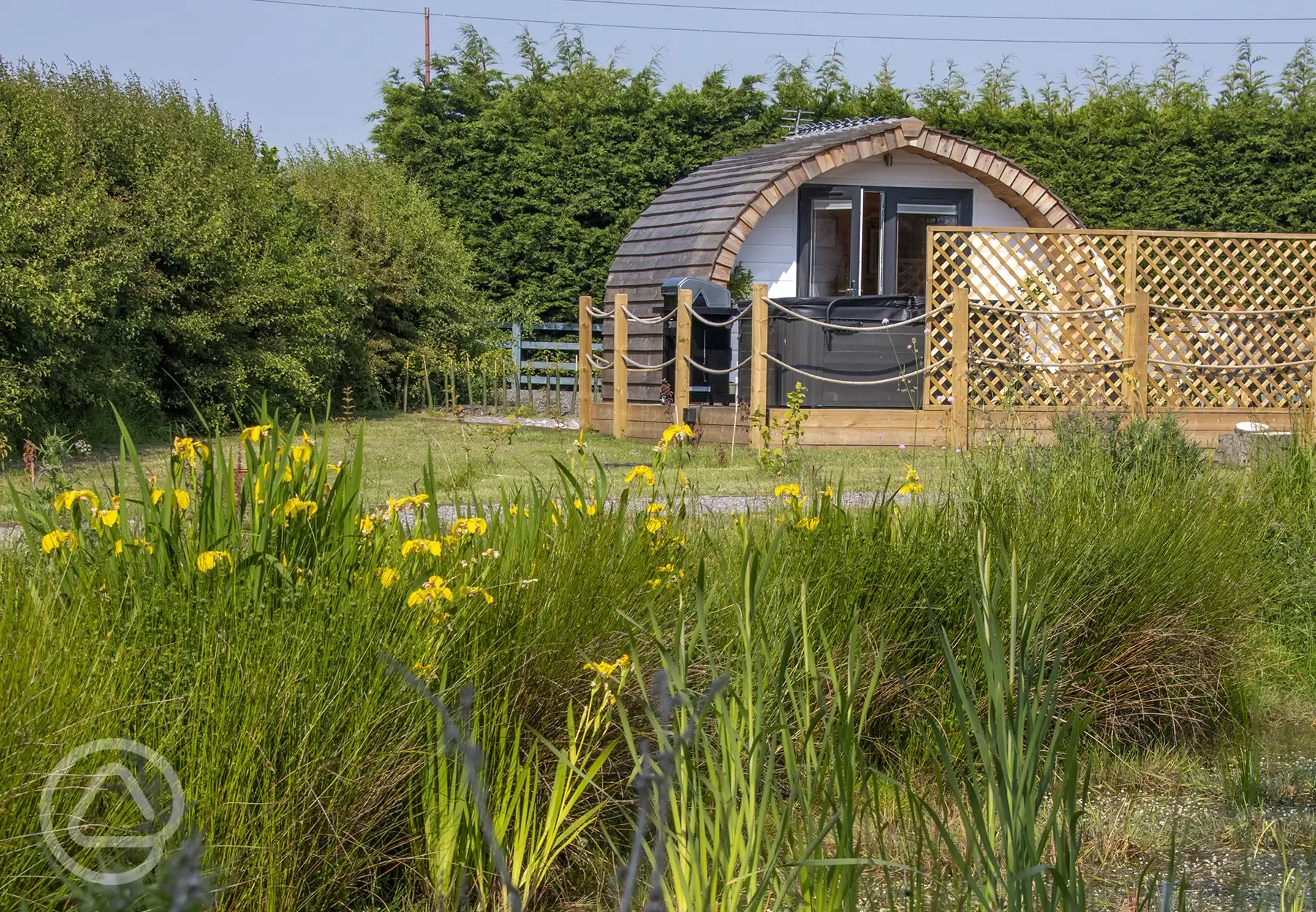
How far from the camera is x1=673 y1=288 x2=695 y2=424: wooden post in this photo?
428 inches

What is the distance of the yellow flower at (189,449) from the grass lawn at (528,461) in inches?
102

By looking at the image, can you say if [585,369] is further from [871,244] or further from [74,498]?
[74,498]

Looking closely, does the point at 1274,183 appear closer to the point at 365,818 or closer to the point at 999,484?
the point at 999,484

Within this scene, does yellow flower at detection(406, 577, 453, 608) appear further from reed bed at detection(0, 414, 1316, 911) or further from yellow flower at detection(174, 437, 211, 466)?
yellow flower at detection(174, 437, 211, 466)

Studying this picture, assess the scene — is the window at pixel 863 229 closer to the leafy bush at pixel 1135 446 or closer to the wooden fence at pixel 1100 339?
the wooden fence at pixel 1100 339

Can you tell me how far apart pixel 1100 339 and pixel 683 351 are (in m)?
3.41

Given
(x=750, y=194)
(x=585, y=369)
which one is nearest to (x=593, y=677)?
(x=585, y=369)

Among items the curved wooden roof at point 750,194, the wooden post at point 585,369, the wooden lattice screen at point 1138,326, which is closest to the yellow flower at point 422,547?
the wooden lattice screen at point 1138,326

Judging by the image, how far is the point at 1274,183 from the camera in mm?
15656

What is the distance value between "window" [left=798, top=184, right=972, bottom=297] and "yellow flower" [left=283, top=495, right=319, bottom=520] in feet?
38.8

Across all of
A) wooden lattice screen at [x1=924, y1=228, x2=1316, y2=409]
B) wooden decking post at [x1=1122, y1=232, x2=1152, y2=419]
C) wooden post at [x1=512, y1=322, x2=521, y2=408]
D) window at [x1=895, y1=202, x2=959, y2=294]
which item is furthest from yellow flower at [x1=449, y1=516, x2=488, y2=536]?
wooden post at [x1=512, y1=322, x2=521, y2=408]

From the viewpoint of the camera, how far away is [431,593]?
2404 millimetres

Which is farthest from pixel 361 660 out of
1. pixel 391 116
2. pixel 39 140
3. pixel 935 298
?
pixel 391 116

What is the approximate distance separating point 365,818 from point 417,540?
1.86 ft
